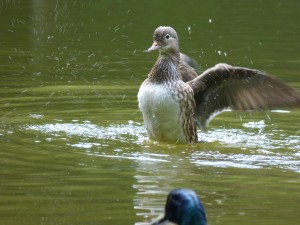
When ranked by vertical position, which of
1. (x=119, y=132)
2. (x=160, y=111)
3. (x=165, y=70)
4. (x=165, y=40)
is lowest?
(x=119, y=132)

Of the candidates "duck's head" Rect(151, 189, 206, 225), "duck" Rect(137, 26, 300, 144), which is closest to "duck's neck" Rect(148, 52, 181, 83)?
"duck" Rect(137, 26, 300, 144)

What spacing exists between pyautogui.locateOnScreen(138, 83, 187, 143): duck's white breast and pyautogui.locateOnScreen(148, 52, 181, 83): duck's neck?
128mm

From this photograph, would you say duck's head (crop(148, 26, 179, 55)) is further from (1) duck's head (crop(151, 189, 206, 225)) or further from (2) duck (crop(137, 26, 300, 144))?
(1) duck's head (crop(151, 189, 206, 225))

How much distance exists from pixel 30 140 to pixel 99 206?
284 centimetres

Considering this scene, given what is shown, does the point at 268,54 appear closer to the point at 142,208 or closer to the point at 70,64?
the point at 70,64

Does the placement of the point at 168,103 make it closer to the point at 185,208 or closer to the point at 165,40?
the point at 165,40

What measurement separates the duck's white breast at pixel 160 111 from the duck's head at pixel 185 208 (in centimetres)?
463

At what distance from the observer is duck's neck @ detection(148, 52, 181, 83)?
10.5 metres

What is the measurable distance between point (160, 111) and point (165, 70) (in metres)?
0.47

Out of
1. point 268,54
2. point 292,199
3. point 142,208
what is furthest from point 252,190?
point 268,54

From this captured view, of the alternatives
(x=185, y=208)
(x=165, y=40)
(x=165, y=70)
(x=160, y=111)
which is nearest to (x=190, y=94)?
(x=165, y=70)

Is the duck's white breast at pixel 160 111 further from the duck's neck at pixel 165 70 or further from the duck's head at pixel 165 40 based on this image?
the duck's head at pixel 165 40

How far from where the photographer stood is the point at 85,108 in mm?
12461

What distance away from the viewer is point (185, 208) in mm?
5484
